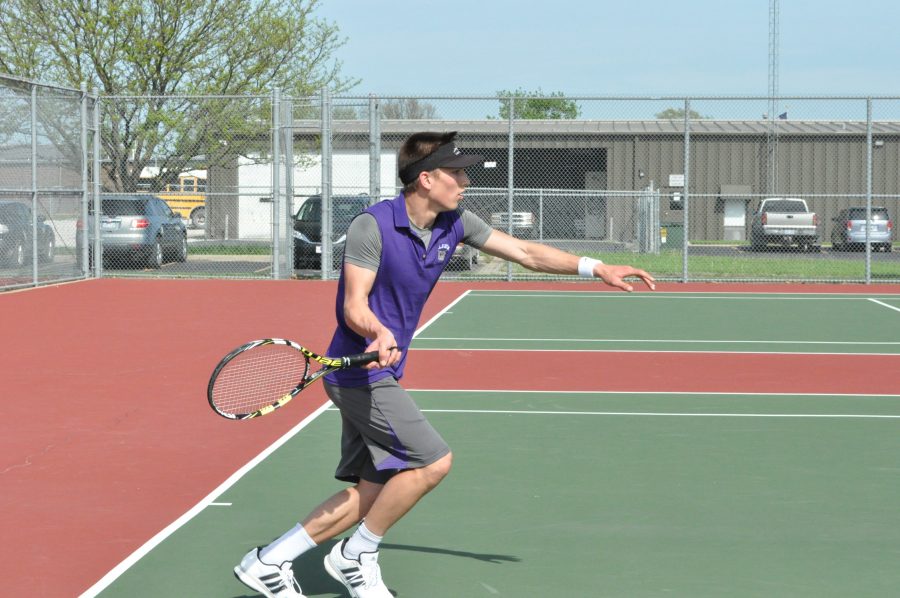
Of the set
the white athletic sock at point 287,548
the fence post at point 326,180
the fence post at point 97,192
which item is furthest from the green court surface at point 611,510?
the fence post at point 97,192

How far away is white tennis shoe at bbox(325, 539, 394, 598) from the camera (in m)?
5.03

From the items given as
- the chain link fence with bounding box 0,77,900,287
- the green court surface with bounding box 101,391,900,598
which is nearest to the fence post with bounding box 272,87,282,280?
the chain link fence with bounding box 0,77,900,287

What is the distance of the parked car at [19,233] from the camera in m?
20.4

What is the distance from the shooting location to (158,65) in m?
26.8

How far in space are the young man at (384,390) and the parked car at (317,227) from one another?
59.6ft

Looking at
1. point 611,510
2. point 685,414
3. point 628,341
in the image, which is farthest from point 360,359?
point 628,341

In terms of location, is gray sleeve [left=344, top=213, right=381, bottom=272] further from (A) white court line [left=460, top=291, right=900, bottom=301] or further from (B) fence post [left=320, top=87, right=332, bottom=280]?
(B) fence post [left=320, top=87, right=332, bottom=280]

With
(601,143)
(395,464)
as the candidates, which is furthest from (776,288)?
(601,143)

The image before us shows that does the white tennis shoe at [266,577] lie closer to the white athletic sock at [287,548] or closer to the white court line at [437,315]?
the white athletic sock at [287,548]

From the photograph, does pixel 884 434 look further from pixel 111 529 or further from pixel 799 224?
pixel 799 224

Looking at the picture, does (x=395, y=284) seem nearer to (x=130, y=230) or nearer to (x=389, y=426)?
(x=389, y=426)

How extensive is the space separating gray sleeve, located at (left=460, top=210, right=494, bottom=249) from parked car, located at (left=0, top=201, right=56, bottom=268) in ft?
53.6

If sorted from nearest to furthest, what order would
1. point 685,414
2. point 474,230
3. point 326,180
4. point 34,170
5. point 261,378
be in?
point 261,378, point 474,230, point 685,414, point 34,170, point 326,180

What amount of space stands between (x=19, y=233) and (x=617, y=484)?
1581 cm
